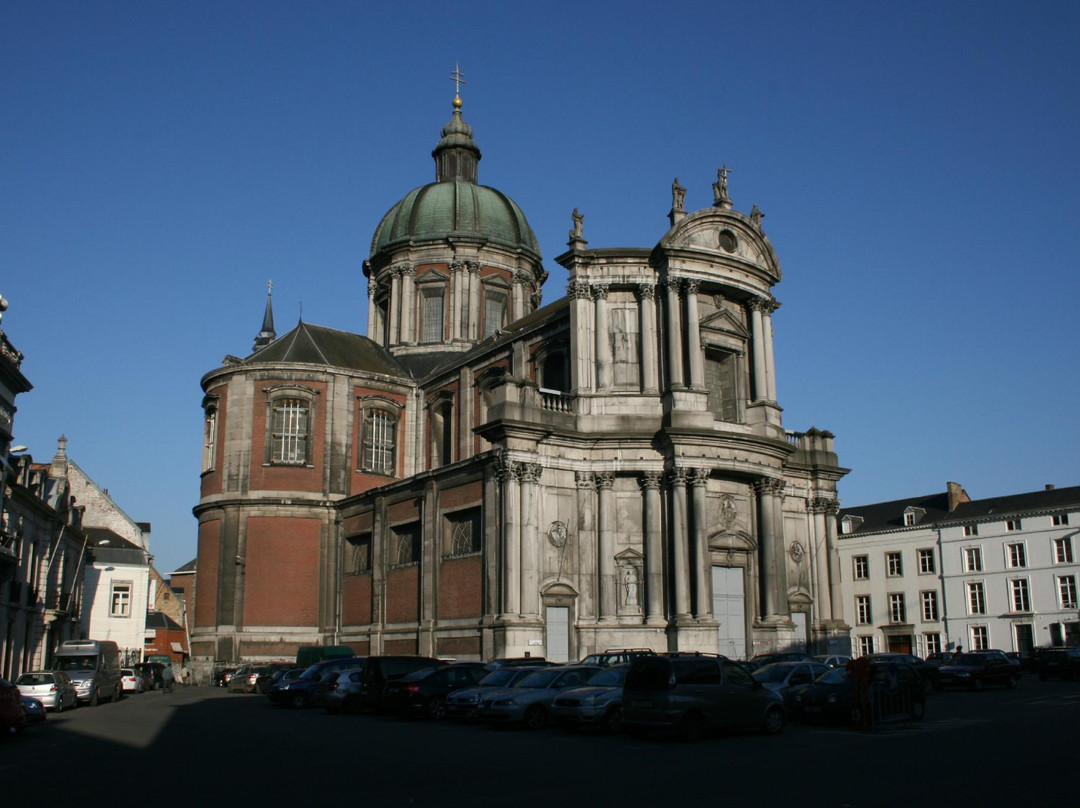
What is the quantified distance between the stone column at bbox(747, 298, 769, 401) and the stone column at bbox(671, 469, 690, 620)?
16.2ft

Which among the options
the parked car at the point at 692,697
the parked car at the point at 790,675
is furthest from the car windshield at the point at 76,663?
the parked car at the point at 692,697

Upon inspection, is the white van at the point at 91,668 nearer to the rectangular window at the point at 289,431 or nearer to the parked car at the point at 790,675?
the rectangular window at the point at 289,431

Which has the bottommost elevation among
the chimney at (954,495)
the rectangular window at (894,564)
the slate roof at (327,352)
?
the rectangular window at (894,564)

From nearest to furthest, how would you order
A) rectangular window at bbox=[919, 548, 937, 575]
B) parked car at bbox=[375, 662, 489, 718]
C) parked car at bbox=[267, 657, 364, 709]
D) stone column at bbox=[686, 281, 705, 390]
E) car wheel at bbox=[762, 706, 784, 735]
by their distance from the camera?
car wheel at bbox=[762, 706, 784, 735] → parked car at bbox=[375, 662, 489, 718] → parked car at bbox=[267, 657, 364, 709] → stone column at bbox=[686, 281, 705, 390] → rectangular window at bbox=[919, 548, 937, 575]

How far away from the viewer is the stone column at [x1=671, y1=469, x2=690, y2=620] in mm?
31663

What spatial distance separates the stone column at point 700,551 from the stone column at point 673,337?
120 inches

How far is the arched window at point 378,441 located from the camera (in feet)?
152

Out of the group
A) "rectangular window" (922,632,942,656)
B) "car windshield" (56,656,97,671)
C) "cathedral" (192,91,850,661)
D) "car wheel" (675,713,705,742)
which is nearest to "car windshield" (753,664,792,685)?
"car wheel" (675,713,705,742)

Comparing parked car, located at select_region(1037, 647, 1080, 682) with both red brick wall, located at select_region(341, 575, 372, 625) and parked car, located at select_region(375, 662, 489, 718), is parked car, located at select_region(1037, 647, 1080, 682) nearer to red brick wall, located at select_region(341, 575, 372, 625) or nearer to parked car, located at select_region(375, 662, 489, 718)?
parked car, located at select_region(375, 662, 489, 718)

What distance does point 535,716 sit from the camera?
20.2 metres

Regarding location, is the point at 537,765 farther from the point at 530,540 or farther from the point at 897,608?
the point at 897,608

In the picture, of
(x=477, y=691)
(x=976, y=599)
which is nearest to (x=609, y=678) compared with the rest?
(x=477, y=691)

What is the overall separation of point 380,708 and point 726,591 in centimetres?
1265

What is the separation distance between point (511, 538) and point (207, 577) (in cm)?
1872
